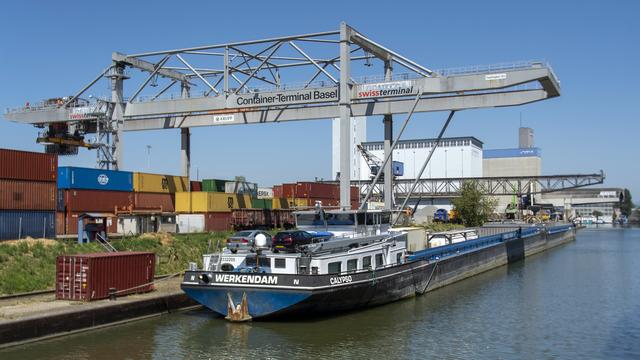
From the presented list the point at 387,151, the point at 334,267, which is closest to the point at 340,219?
the point at 334,267

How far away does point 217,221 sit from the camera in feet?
156

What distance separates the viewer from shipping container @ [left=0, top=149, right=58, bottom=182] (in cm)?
3073

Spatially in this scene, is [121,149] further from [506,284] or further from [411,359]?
[411,359]

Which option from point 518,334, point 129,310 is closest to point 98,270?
point 129,310

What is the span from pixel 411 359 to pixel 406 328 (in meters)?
4.24

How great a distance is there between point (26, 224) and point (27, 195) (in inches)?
59.8

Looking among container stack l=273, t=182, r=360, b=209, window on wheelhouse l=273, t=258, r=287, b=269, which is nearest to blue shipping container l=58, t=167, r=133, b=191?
container stack l=273, t=182, r=360, b=209

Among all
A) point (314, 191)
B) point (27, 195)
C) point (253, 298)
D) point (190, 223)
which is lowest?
point (253, 298)

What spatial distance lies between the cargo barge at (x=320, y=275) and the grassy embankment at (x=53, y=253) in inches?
171

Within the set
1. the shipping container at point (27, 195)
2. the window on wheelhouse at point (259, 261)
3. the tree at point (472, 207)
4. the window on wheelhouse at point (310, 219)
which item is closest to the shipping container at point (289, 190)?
the tree at point (472, 207)

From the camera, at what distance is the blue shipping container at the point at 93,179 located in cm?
3806

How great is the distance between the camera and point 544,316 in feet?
84.8

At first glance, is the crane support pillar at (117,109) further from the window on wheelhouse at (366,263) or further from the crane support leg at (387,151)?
the window on wheelhouse at (366,263)

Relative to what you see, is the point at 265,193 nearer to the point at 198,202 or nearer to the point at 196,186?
the point at 196,186
